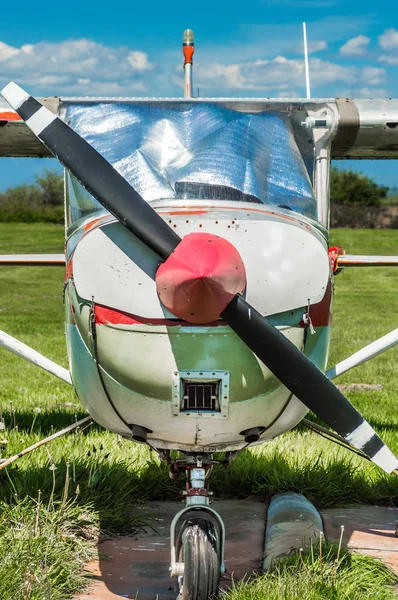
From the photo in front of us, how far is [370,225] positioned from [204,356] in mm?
45813

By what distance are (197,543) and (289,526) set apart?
1234 mm

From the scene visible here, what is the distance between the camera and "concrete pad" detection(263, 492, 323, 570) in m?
4.49

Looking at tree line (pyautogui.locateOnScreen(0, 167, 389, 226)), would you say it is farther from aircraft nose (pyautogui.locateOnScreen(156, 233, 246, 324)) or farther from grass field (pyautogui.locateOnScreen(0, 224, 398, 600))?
aircraft nose (pyautogui.locateOnScreen(156, 233, 246, 324))

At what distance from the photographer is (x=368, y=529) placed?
512 centimetres

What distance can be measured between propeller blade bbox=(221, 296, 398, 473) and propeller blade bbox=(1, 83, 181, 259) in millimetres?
410

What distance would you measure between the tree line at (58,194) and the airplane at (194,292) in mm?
49189

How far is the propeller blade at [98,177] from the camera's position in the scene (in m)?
3.29

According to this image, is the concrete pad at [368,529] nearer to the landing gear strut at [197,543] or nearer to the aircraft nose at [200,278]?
the landing gear strut at [197,543]

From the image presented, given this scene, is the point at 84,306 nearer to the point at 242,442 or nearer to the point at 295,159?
the point at 242,442

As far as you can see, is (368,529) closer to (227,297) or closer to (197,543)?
(197,543)

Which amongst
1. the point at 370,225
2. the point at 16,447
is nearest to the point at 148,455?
the point at 16,447

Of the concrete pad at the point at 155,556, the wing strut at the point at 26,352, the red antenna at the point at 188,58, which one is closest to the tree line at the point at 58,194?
the red antenna at the point at 188,58

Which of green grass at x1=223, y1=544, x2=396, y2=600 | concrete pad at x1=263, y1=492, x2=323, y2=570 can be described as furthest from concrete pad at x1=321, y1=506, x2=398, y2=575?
green grass at x1=223, y1=544, x2=396, y2=600

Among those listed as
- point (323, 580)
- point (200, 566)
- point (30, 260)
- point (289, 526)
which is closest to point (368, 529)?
point (289, 526)
